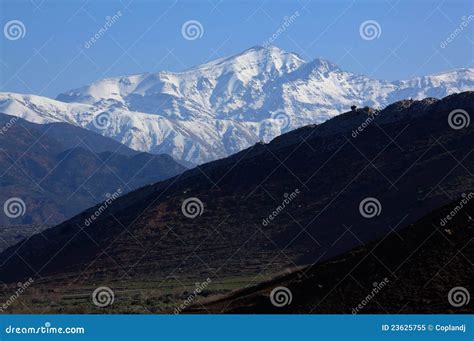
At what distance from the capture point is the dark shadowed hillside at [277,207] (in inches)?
4796

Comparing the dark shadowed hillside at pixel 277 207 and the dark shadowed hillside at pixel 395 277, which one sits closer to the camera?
the dark shadowed hillside at pixel 395 277

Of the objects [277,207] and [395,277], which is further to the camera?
[277,207]

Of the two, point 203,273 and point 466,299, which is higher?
point 466,299

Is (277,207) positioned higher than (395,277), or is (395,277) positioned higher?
(395,277)

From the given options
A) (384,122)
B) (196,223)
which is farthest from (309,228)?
(384,122)

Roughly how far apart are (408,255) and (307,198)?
285ft

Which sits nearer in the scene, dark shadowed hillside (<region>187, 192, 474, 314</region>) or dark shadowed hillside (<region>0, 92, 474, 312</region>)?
dark shadowed hillside (<region>187, 192, 474, 314</region>)

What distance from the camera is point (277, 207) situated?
139 meters

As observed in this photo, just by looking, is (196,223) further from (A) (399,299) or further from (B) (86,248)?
(A) (399,299)

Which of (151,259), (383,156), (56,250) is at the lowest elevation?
(56,250)

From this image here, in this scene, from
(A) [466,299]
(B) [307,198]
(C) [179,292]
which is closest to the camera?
(A) [466,299]

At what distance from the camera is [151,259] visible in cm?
12925

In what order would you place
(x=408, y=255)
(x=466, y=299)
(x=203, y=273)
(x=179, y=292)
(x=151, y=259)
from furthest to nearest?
→ (x=151, y=259), (x=203, y=273), (x=179, y=292), (x=408, y=255), (x=466, y=299)

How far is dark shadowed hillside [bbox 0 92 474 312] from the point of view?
121812mm
